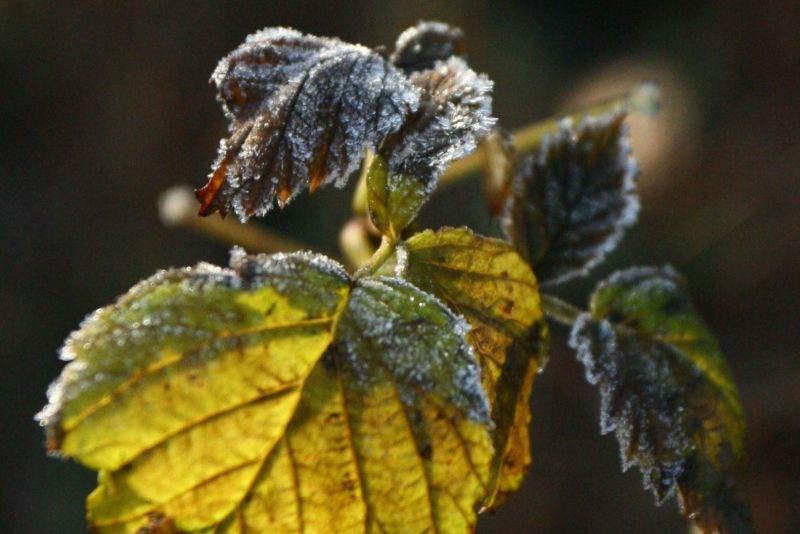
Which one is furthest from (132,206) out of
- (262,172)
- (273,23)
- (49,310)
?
(262,172)

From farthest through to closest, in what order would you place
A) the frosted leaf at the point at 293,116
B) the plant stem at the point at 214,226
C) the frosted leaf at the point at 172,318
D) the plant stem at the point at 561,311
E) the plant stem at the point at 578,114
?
the plant stem at the point at 214,226 → the plant stem at the point at 578,114 → the plant stem at the point at 561,311 → the frosted leaf at the point at 293,116 → the frosted leaf at the point at 172,318

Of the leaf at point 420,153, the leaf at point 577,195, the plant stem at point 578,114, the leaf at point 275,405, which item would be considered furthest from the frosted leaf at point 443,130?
the plant stem at point 578,114

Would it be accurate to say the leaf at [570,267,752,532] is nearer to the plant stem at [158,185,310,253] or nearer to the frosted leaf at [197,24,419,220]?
the frosted leaf at [197,24,419,220]

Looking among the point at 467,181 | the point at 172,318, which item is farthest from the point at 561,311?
the point at 467,181

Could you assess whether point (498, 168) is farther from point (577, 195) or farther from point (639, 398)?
point (639, 398)

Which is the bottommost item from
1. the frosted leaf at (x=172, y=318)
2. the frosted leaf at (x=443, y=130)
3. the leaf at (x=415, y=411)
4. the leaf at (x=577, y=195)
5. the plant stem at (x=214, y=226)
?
the leaf at (x=415, y=411)

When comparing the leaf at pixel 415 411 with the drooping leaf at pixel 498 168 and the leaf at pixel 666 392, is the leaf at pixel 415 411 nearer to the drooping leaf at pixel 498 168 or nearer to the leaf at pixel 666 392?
the leaf at pixel 666 392

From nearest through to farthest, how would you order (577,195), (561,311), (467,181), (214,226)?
(561,311), (577,195), (214,226), (467,181)

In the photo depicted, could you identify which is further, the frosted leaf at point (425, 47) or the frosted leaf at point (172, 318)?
the frosted leaf at point (425, 47)
